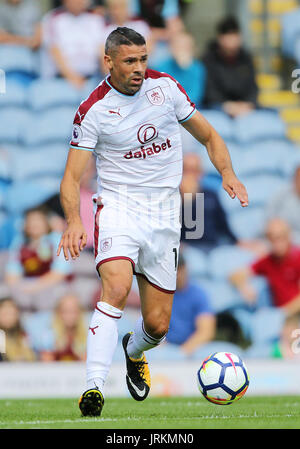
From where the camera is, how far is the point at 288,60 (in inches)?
582

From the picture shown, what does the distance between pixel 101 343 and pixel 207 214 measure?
607 cm

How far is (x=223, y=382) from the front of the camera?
6445 mm

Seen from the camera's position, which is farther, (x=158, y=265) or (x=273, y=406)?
(x=273, y=406)

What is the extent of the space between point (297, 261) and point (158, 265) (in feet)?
17.5

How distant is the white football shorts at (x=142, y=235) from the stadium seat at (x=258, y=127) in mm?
6613

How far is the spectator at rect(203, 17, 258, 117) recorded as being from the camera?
13.3 m

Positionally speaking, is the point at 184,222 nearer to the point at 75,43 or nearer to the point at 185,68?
the point at 185,68

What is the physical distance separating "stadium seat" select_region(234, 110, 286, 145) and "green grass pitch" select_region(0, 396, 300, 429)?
5.84m

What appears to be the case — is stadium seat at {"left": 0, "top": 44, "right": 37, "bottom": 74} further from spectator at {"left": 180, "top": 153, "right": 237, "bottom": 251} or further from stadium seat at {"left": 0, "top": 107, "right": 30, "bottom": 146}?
spectator at {"left": 180, "top": 153, "right": 237, "bottom": 251}

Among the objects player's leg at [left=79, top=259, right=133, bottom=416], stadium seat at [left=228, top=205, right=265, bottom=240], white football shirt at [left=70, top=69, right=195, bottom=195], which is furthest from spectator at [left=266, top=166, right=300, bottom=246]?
player's leg at [left=79, top=259, right=133, bottom=416]

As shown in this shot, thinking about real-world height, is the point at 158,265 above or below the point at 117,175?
below

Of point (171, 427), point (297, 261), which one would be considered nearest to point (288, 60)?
point (297, 261)
